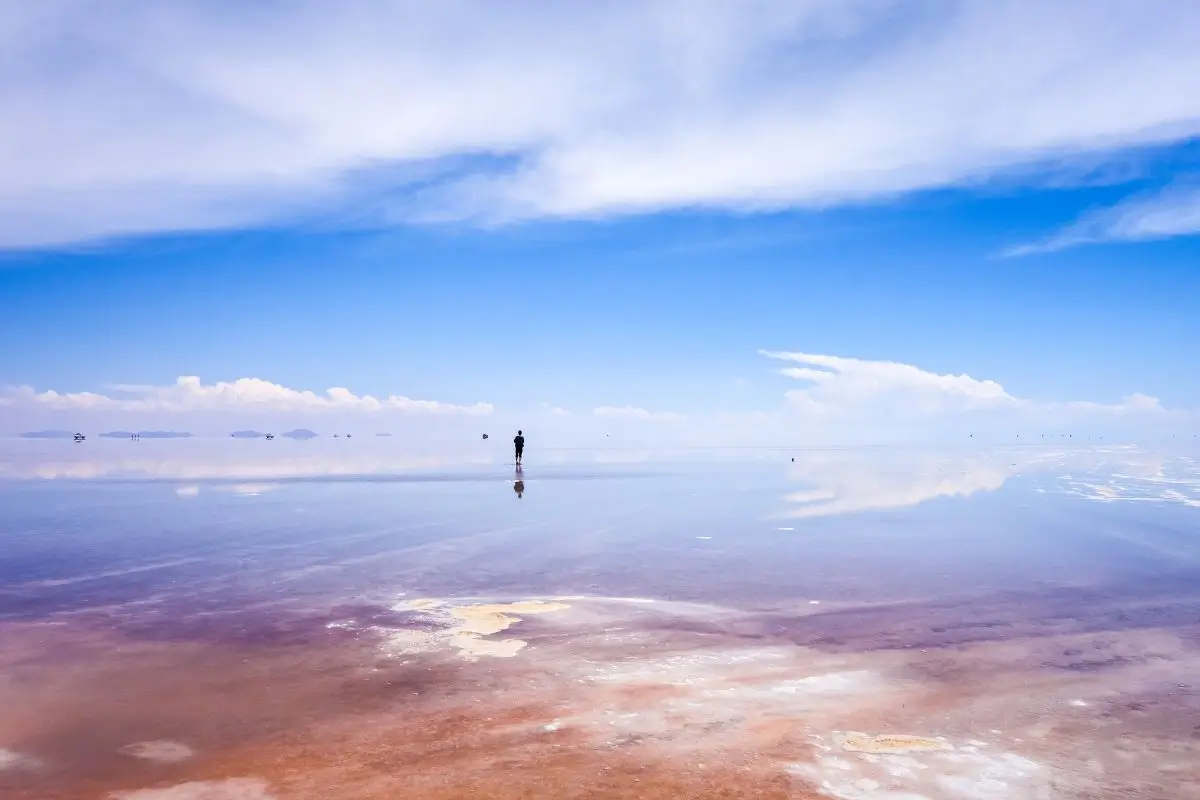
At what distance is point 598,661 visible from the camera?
10672mm

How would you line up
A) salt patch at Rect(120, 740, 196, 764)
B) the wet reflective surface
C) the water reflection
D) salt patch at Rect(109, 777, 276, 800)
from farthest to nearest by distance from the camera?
the water reflection, salt patch at Rect(120, 740, 196, 764), the wet reflective surface, salt patch at Rect(109, 777, 276, 800)

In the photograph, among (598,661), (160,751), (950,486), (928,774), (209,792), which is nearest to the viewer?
(209,792)

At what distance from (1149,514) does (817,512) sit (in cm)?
1180

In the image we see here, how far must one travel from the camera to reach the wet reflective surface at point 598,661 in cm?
728

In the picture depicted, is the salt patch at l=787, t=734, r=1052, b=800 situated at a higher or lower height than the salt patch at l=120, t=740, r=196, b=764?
lower

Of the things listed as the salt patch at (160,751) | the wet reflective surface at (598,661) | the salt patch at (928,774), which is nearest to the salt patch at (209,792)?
the wet reflective surface at (598,661)

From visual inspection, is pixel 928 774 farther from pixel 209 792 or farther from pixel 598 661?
pixel 209 792

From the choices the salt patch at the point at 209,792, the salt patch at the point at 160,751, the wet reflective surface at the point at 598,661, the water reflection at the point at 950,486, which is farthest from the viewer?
the water reflection at the point at 950,486

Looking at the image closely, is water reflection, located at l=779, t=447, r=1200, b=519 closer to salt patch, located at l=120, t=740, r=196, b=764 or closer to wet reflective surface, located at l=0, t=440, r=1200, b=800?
wet reflective surface, located at l=0, t=440, r=1200, b=800

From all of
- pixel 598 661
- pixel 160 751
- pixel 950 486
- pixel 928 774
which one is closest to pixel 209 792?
pixel 160 751

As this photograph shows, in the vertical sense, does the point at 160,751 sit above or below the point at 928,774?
above

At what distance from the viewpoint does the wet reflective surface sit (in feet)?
23.9

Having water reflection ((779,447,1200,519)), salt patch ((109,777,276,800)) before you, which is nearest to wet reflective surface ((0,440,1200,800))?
salt patch ((109,777,276,800))

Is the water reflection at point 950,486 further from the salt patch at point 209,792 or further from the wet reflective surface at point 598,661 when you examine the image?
the salt patch at point 209,792
